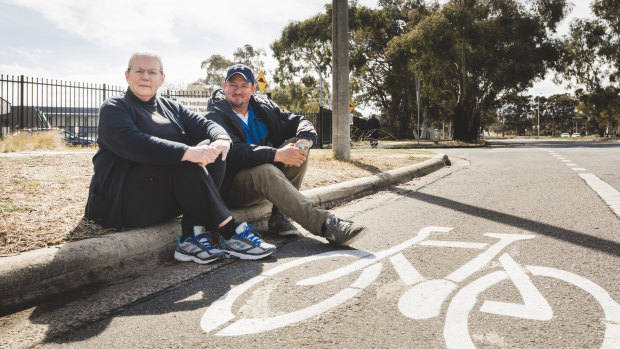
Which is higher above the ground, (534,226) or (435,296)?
(534,226)

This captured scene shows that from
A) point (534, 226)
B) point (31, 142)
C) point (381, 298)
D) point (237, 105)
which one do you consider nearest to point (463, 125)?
point (31, 142)

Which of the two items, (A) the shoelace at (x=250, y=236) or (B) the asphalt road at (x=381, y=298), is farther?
(A) the shoelace at (x=250, y=236)

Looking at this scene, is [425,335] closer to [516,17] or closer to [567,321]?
[567,321]

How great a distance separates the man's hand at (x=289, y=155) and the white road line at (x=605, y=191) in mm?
3168

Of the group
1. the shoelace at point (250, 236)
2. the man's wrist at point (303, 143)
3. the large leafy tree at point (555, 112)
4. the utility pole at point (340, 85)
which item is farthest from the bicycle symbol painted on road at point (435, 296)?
the large leafy tree at point (555, 112)

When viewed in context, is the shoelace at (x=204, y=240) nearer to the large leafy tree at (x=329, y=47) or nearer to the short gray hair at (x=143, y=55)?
the short gray hair at (x=143, y=55)

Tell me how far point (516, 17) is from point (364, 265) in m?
29.2

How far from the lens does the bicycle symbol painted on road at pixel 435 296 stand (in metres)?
Answer: 2.07

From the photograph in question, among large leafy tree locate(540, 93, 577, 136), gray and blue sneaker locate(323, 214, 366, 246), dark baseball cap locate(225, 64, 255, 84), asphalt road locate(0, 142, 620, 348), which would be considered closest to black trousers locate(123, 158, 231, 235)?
asphalt road locate(0, 142, 620, 348)

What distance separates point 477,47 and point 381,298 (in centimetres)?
2684

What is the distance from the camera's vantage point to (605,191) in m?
5.91

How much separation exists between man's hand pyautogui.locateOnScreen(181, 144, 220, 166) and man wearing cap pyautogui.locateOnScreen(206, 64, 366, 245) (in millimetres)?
547

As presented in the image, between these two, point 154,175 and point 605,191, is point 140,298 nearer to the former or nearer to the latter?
point 154,175

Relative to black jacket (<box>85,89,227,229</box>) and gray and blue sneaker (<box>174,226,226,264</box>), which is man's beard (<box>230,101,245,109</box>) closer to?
black jacket (<box>85,89,227,229</box>)
